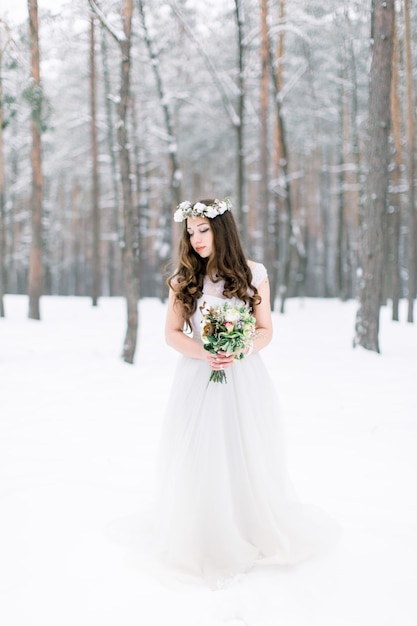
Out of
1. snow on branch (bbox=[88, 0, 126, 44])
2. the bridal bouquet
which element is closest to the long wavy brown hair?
the bridal bouquet

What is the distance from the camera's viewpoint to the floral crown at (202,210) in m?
3.05

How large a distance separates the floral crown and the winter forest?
596 centimetres

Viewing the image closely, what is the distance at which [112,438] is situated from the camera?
546cm

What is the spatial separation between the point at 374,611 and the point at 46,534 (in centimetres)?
211

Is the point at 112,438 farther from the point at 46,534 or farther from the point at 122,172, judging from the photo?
the point at 122,172

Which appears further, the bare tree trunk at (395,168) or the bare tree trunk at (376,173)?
the bare tree trunk at (395,168)

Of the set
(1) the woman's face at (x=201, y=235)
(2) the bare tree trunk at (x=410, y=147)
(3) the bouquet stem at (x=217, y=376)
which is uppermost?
(2) the bare tree trunk at (x=410, y=147)

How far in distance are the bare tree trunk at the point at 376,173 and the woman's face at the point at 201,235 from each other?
6895mm

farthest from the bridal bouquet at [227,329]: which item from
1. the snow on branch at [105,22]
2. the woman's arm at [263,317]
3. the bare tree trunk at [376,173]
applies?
the bare tree trunk at [376,173]

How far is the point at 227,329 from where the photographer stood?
2.75 metres

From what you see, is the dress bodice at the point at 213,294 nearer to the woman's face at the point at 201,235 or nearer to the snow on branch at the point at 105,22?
the woman's face at the point at 201,235

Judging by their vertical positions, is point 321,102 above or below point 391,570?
above

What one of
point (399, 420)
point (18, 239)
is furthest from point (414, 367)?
point (18, 239)

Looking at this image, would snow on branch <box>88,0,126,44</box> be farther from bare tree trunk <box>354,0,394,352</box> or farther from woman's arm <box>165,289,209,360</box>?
woman's arm <box>165,289,209,360</box>
